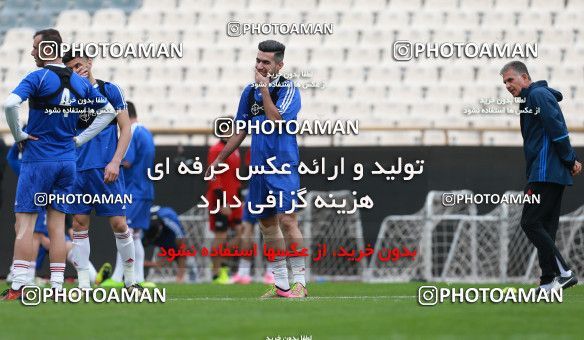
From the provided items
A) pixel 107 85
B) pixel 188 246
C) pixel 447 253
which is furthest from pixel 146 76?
pixel 107 85

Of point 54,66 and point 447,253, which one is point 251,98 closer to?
point 54,66

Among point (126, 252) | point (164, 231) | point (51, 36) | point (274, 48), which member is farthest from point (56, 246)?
point (164, 231)

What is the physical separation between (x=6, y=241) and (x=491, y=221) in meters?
6.07

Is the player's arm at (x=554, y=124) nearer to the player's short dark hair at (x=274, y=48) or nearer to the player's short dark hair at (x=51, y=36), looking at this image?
the player's short dark hair at (x=274, y=48)

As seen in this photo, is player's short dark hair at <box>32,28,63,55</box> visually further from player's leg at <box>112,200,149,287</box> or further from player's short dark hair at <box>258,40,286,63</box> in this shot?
player's leg at <box>112,200,149,287</box>

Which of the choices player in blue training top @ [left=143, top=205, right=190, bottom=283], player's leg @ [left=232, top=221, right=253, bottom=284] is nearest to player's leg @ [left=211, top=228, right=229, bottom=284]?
player's leg @ [left=232, top=221, right=253, bottom=284]

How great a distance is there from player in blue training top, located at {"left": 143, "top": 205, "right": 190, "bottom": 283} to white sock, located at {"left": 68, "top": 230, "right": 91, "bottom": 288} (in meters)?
4.83

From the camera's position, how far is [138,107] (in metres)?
19.5

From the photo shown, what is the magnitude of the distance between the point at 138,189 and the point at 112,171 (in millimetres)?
3797

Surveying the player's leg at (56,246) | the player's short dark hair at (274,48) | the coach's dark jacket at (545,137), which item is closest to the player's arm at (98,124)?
the player's leg at (56,246)

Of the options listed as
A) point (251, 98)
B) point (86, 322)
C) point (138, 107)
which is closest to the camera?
point (86, 322)

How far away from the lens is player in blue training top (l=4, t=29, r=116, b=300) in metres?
8.66

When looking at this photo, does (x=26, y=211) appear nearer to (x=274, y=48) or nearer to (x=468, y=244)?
(x=274, y=48)

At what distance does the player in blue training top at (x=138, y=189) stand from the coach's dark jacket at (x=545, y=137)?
456 cm
